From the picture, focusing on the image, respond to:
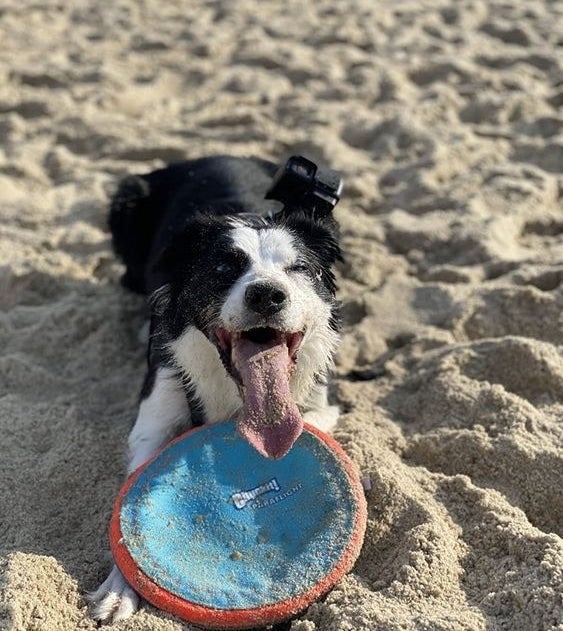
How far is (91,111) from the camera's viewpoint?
6418 mm

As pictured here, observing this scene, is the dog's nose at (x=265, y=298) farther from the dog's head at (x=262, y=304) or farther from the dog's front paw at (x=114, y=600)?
the dog's front paw at (x=114, y=600)

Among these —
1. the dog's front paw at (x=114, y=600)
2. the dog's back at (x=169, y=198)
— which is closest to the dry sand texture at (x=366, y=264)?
the dog's front paw at (x=114, y=600)

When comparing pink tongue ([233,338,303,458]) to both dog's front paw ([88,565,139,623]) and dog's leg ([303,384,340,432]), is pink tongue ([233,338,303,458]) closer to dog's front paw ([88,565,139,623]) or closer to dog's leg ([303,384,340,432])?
dog's leg ([303,384,340,432])

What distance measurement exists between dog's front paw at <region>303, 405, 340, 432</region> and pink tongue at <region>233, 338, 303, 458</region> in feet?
1.67

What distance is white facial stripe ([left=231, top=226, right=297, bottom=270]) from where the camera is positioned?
122 inches

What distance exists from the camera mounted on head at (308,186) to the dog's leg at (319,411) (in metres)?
0.85

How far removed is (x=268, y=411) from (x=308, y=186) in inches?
49.9

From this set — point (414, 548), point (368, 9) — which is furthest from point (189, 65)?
point (414, 548)

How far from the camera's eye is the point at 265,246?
3.16 metres

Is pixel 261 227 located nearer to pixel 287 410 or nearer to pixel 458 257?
pixel 287 410

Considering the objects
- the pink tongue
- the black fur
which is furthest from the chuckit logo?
the black fur

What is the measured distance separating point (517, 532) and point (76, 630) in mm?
1529

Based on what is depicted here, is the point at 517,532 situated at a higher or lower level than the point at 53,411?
higher

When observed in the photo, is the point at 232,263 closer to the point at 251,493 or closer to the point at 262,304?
the point at 262,304
